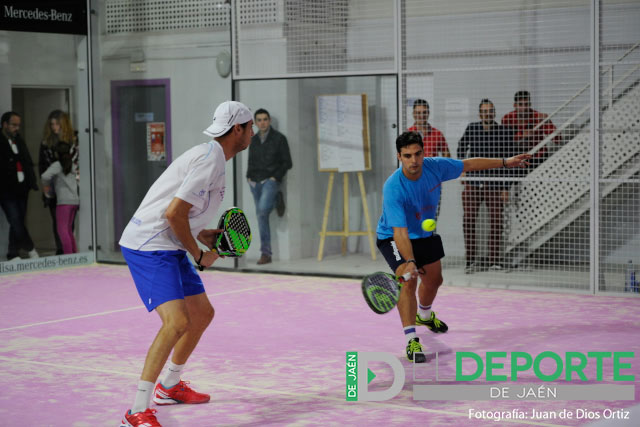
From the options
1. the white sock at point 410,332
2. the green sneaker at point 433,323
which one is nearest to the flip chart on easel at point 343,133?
the green sneaker at point 433,323

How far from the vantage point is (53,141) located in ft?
39.5

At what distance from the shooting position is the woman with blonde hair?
11930 millimetres

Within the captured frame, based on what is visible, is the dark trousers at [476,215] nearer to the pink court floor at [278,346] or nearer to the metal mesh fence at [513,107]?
the metal mesh fence at [513,107]

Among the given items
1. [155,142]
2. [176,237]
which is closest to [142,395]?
[176,237]

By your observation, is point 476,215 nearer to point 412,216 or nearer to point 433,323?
point 433,323

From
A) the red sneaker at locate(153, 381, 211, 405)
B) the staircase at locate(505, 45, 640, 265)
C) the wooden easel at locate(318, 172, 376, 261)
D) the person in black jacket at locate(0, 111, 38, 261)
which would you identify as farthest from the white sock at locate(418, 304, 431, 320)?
the person in black jacket at locate(0, 111, 38, 261)

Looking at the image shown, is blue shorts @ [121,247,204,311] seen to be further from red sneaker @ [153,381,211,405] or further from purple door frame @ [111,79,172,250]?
purple door frame @ [111,79,172,250]

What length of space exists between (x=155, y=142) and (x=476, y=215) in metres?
4.44

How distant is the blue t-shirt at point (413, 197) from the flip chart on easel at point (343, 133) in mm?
4885

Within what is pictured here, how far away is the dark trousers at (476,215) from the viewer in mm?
10266

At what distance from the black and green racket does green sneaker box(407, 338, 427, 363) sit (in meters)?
1.79

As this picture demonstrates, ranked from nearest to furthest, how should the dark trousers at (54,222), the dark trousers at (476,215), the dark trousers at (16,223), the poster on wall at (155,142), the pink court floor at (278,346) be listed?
the pink court floor at (278,346), the dark trousers at (476,215), the dark trousers at (16,223), the dark trousers at (54,222), the poster on wall at (155,142)

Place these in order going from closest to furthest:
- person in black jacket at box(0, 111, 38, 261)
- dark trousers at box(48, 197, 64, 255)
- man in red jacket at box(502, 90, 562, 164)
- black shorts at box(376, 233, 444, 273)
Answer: black shorts at box(376, 233, 444, 273) < man in red jacket at box(502, 90, 562, 164) < person in black jacket at box(0, 111, 38, 261) < dark trousers at box(48, 197, 64, 255)

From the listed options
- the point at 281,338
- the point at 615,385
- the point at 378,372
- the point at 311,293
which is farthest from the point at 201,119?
the point at 615,385
